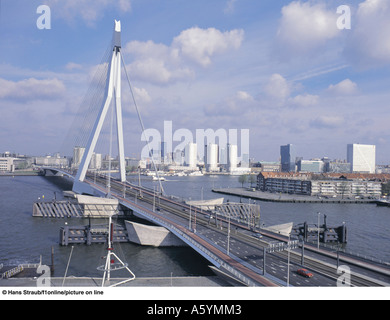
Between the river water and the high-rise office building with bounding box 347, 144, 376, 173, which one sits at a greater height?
the high-rise office building with bounding box 347, 144, 376, 173

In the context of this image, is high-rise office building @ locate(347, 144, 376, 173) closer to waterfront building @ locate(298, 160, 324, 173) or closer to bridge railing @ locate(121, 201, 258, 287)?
waterfront building @ locate(298, 160, 324, 173)

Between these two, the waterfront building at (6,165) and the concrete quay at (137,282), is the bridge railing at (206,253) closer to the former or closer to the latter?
the concrete quay at (137,282)

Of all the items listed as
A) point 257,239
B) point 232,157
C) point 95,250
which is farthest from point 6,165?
point 257,239

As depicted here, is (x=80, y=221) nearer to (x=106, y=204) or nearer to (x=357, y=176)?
(x=106, y=204)

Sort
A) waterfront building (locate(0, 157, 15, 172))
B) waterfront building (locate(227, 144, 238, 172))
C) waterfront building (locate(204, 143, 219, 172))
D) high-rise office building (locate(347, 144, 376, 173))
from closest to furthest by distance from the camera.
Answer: high-rise office building (locate(347, 144, 376, 173)) → waterfront building (locate(0, 157, 15, 172)) → waterfront building (locate(227, 144, 238, 172)) → waterfront building (locate(204, 143, 219, 172))

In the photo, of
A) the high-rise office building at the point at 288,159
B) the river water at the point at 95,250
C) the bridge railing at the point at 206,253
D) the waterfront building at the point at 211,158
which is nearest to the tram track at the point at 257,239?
the bridge railing at the point at 206,253

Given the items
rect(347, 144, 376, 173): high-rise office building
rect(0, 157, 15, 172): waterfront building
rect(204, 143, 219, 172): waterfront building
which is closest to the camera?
rect(347, 144, 376, 173): high-rise office building

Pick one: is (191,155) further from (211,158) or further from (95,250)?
(95,250)

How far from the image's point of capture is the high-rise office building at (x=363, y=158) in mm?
93562

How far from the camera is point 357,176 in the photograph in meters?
57.8

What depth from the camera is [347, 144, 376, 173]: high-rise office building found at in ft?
307

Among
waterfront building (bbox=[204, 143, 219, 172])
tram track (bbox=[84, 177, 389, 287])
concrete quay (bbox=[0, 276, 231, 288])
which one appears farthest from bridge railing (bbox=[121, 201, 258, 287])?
waterfront building (bbox=[204, 143, 219, 172])

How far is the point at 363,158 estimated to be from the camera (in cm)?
9281
